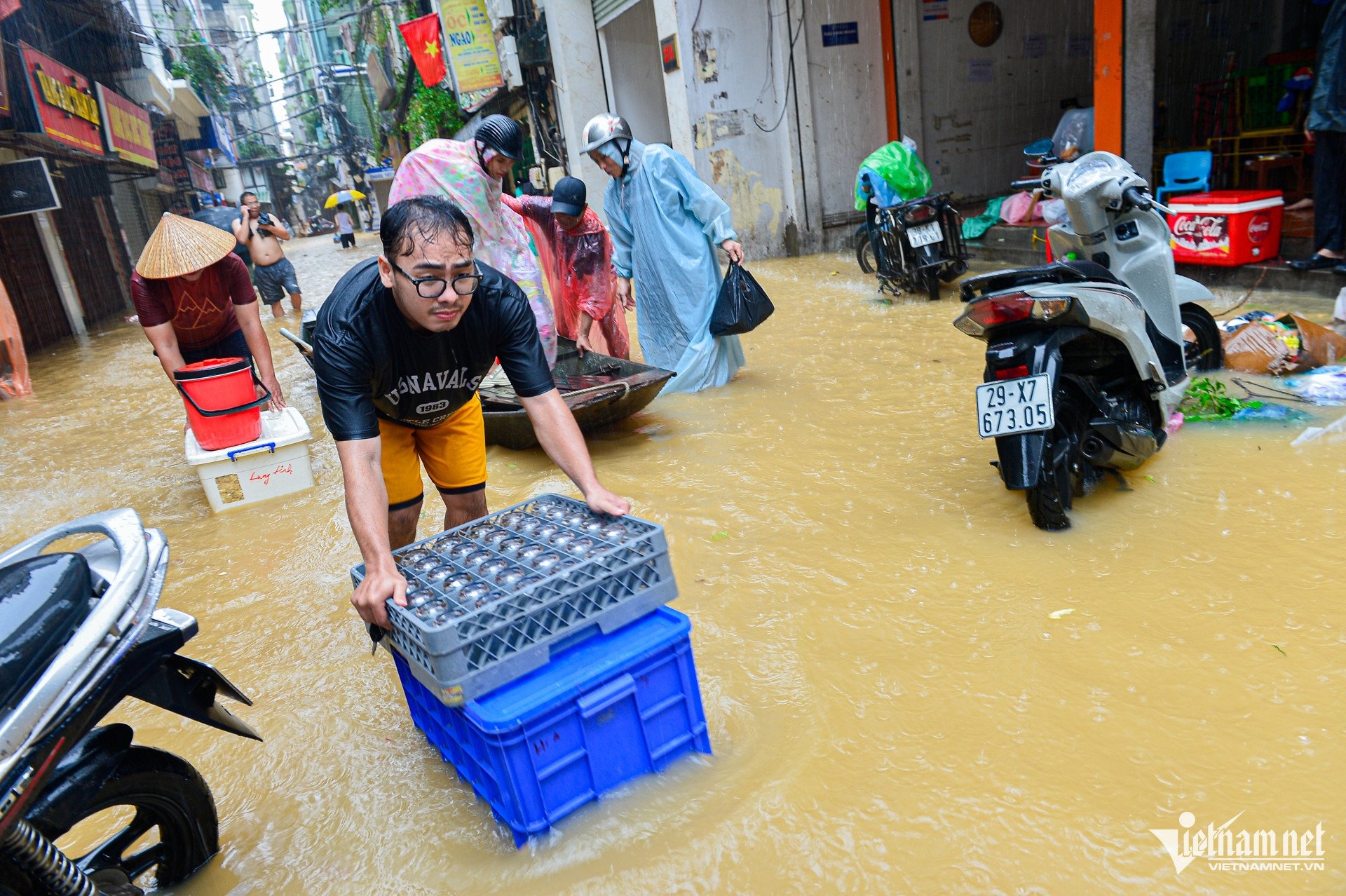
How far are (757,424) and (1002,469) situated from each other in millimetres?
2146

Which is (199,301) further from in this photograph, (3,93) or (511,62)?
(511,62)

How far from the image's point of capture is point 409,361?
2.52m

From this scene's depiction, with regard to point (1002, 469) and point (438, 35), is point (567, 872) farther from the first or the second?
point (438, 35)

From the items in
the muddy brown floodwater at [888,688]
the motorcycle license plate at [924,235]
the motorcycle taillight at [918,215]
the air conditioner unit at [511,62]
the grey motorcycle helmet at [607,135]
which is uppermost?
the air conditioner unit at [511,62]

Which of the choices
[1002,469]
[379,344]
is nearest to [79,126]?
[379,344]

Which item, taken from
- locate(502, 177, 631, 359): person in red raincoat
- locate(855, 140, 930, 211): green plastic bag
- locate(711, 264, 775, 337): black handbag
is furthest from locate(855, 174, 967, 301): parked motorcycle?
locate(502, 177, 631, 359): person in red raincoat

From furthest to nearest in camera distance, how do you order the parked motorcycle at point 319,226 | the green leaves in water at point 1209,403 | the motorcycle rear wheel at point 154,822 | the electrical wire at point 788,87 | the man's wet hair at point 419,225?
the parked motorcycle at point 319,226 → the electrical wire at point 788,87 → the green leaves in water at point 1209,403 → the man's wet hair at point 419,225 → the motorcycle rear wheel at point 154,822

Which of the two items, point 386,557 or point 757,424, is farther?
point 757,424

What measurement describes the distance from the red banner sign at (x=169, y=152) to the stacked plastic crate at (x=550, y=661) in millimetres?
27439

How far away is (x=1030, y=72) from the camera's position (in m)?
11.6

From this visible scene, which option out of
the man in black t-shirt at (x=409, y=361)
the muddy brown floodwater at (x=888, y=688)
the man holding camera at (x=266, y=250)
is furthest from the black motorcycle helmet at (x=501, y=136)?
the man holding camera at (x=266, y=250)

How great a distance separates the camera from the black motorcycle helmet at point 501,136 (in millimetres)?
4645

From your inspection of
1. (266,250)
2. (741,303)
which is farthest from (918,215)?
(266,250)

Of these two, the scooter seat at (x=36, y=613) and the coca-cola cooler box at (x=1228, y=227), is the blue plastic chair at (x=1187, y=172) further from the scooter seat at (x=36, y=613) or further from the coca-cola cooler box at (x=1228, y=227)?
the scooter seat at (x=36, y=613)
